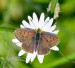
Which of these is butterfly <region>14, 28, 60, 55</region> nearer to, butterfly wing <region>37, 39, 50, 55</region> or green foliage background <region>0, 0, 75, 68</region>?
butterfly wing <region>37, 39, 50, 55</region>

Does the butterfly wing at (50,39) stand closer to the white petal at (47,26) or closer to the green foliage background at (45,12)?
the white petal at (47,26)

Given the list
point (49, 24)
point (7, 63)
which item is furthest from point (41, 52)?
point (7, 63)

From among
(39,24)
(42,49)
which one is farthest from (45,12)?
(42,49)

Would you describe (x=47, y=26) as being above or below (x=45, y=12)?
below

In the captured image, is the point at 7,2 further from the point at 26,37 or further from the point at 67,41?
the point at 26,37

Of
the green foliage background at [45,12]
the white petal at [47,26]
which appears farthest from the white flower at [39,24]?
the green foliage background at [45,12]

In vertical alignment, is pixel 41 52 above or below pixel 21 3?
below

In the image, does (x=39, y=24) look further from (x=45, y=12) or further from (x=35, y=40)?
(x=45, y=12)

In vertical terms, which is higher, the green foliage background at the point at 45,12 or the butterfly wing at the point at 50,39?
the green foliage background at the point at 45,12
